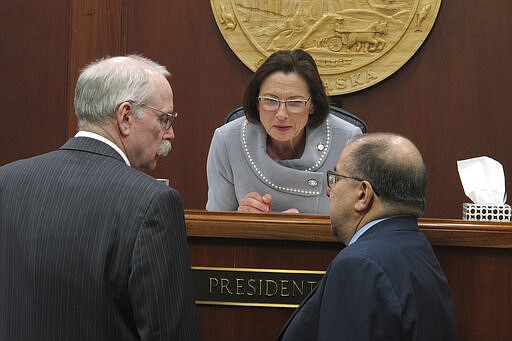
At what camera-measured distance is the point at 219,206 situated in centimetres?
299

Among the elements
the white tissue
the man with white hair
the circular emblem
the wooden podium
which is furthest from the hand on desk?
the circular emblem

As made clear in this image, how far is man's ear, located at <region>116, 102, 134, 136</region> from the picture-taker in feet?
6.21

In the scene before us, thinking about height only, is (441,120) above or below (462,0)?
below

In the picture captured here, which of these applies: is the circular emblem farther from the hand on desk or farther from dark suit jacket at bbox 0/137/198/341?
dark suit jacket at bbox 0/137/198/341

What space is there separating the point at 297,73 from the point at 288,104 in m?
0.12

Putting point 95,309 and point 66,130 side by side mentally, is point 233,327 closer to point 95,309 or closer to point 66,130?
point 95,309

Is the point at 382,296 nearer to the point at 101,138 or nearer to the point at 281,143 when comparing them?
the point at 101,138

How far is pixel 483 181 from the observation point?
8.25 feet

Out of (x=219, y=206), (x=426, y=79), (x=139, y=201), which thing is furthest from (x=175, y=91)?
(x=139, y=201)

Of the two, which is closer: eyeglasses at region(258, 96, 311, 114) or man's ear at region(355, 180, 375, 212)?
man's ear at region(355, 180, 375, 212)

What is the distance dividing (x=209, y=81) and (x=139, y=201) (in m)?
2.93

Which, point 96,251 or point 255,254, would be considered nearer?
point 96,251

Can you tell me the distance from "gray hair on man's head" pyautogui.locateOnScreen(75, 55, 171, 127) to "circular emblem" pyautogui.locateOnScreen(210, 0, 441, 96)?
262 centimetres

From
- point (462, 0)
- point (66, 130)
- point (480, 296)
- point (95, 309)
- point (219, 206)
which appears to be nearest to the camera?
point (95, 309)
